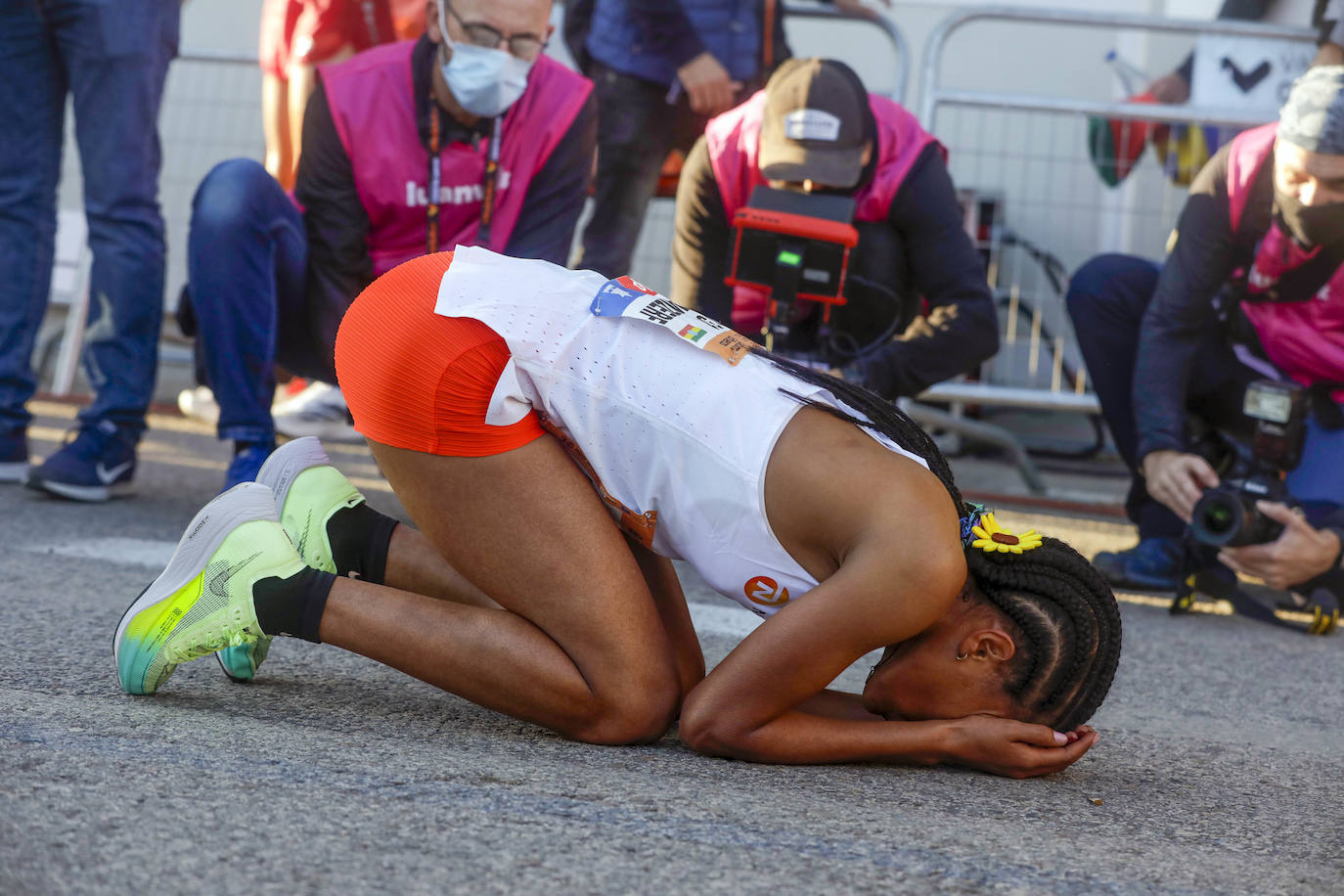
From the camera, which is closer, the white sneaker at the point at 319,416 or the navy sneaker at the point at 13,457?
the navy sneaker at the point at 13,457

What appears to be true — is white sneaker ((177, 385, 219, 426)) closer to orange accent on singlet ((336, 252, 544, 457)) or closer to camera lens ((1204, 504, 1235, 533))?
orange accent on singlet ((336, 252, 544, 457))

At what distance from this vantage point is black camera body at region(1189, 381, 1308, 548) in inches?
112

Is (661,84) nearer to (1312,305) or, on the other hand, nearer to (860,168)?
(860,168)

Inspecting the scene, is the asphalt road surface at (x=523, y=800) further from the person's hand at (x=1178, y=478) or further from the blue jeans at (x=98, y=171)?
the blue jeans at (x=98, y=171)

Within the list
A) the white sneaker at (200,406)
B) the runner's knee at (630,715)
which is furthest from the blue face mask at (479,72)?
the white sneaker at (200,406)

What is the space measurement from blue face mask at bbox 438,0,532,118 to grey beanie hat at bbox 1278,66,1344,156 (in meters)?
1.67

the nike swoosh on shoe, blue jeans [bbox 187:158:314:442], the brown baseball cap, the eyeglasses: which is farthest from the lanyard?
the nike swoosh on shoe

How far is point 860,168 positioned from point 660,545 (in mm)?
1580

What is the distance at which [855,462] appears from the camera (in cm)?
160

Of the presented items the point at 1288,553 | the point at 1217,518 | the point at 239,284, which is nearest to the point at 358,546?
the point at 239,284

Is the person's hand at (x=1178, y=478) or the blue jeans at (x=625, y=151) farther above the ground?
the blue jeans at (x=625, y=151)

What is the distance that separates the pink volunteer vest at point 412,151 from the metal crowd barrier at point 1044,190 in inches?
72.3

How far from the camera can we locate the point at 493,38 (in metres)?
2.90

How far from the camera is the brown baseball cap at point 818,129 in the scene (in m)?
3.01
